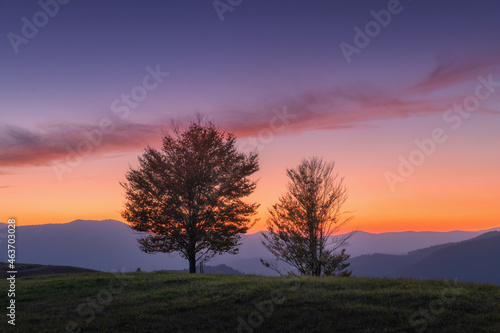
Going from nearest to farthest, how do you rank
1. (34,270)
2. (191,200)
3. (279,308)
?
(279,308), (191,200), (34,270)

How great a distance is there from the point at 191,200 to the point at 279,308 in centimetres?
1545

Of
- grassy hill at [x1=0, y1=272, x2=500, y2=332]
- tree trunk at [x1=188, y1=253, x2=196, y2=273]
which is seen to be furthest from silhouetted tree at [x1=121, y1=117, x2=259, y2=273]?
grassy hill at [x1=0, y1=272, x2=500, y2=332]

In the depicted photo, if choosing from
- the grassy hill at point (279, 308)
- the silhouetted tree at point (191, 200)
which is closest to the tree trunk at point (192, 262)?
the silhouetted tree at point (191, 200)

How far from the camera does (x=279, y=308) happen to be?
484 inches

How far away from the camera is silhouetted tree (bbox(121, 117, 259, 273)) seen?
2631 centimetres

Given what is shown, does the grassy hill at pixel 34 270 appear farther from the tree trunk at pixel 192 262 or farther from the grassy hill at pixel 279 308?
the grassy hill at pixel 279 308

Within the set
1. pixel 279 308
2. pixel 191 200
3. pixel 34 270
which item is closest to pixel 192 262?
pixel 191 200

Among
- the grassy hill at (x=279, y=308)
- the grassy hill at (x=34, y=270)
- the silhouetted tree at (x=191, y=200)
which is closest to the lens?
the grassy hill at (x=279, y=308)

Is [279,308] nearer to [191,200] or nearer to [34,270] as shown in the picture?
[191,200]

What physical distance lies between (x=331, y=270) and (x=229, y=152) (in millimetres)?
11346

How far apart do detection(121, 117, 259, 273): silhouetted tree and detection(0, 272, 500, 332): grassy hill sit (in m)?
9.05

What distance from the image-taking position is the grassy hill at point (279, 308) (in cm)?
1060

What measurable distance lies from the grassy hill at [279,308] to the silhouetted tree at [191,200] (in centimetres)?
905

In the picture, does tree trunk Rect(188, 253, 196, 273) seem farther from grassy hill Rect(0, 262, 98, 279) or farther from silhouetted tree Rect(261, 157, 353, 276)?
grassy hill Rect(0, 262, 98, 279)
